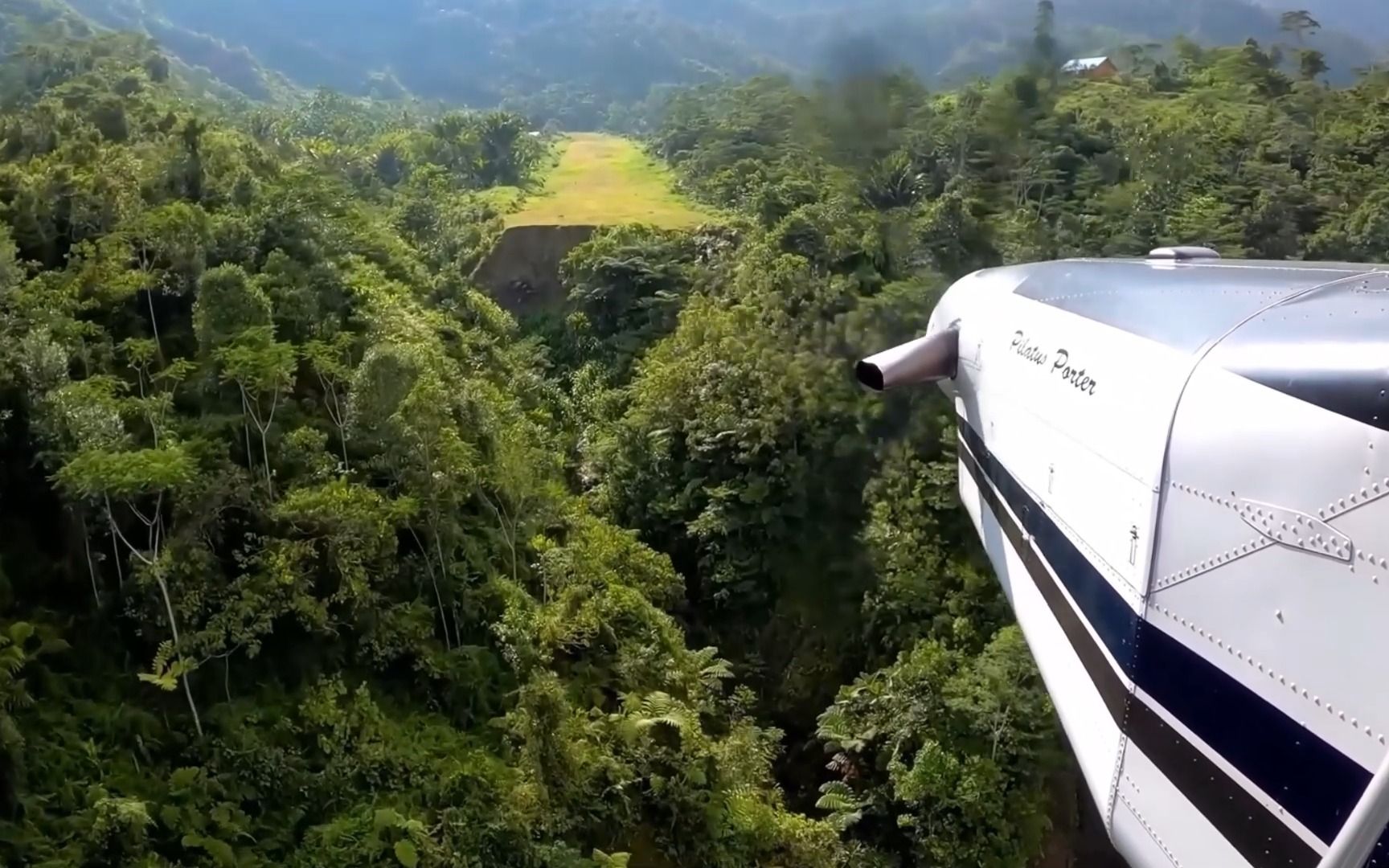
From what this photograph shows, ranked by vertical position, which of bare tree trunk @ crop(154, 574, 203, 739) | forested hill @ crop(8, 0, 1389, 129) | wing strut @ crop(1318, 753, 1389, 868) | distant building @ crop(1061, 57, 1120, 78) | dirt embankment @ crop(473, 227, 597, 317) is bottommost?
bare tree trunk @ crop(154, 574, 203, 739)

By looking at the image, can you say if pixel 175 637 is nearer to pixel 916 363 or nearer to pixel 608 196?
pixel 916 363

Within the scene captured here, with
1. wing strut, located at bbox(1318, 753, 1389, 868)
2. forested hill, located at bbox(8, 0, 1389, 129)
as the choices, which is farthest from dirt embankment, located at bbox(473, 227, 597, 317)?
wing strut, located at bbox(1318, 753, 1389, 868)

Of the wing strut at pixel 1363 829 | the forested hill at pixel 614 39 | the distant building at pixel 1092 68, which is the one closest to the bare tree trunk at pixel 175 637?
the wing strut at pixel 1363 829

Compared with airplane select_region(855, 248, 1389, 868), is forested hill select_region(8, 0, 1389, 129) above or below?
above

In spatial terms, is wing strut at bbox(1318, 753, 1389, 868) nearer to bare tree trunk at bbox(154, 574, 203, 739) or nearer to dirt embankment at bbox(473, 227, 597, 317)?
bare tree trunk at bbox(154, 574, 203, 739)

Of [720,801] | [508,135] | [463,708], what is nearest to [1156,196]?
[720,801]

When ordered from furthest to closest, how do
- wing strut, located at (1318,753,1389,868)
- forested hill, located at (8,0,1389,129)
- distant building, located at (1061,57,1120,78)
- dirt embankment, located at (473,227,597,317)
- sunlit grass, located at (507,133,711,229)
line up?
sunlit grass, located at (507,133,711,229) < distant building, located at (1061,57,1120,78) < dirt embankment, located at (473,227,597,317) < forested hill, located at (8,0,1389,129) < wing strut, located at (1318,753,1389,868)
